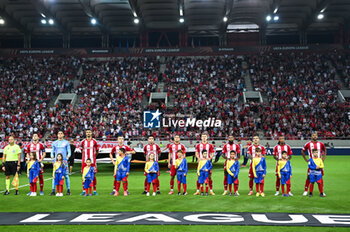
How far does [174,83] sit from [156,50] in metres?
7.44

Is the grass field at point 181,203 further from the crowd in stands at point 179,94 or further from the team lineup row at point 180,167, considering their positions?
the crowd in stands at point 179,94

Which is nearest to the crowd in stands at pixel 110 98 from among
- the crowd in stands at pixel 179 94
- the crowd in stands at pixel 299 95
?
the crowd in stands at pixel 179 94

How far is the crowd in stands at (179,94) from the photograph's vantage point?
3241 centimetres

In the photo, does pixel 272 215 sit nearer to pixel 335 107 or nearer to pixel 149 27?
pixel 335 107

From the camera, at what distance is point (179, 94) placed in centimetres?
3691

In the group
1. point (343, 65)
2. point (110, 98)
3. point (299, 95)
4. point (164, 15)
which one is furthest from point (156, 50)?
point (343, 65)

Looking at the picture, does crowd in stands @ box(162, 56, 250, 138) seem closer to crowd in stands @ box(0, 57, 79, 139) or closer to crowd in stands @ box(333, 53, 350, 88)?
crowd in stands @ box(333, 53, 350, 88)

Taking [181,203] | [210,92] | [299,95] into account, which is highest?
[210,92]

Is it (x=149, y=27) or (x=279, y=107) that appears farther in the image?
Answer: (x=149, y=27)

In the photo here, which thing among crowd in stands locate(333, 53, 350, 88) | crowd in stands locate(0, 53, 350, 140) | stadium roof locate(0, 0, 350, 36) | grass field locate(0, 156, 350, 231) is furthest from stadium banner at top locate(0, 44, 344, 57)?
grass field locate(0, 156, 350, 231)

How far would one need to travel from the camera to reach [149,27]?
44969 millimetres

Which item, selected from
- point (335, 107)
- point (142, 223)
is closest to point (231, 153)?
point (142, 223)

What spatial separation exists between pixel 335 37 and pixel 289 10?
893cm

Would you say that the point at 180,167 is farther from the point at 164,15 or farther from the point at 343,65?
the point at 343,65
